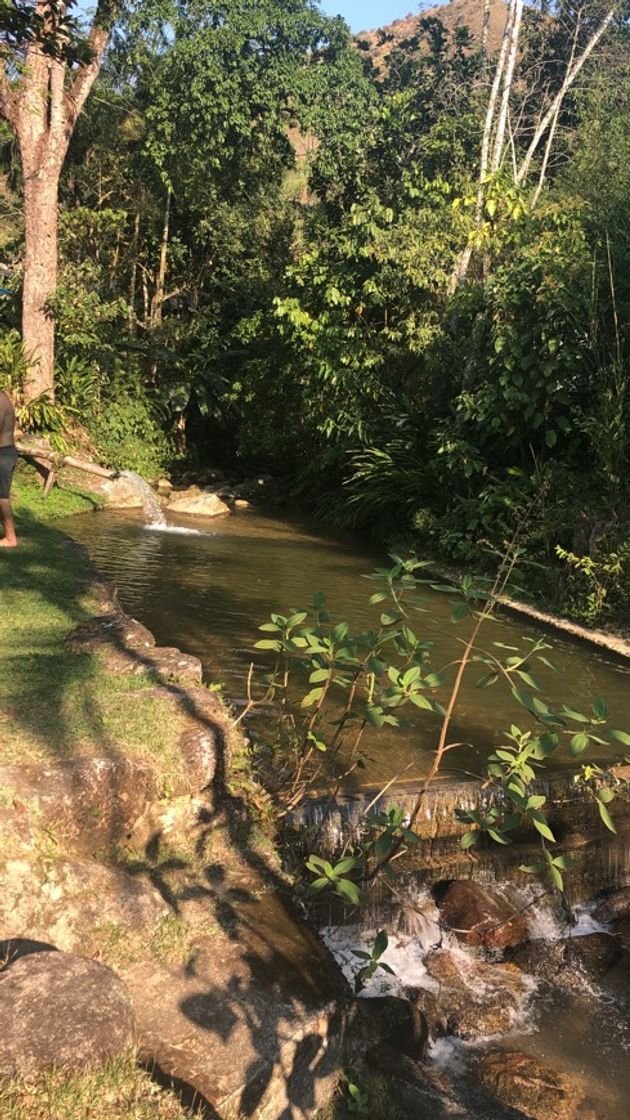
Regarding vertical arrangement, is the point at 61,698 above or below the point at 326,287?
below

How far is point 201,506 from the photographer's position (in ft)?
51.6

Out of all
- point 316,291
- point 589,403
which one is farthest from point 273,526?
point 589,403

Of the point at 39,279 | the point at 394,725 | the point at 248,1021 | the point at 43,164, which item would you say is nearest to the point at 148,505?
the point at 39,279

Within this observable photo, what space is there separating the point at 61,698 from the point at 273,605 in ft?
15.5

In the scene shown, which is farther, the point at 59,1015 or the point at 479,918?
the point at 479,918

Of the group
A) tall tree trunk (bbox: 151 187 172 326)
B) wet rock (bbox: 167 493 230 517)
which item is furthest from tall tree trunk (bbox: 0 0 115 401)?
tall tree trunk (bbox: 151 187 172 326)

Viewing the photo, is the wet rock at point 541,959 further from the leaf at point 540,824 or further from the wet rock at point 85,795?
the wet rock at point 85,795

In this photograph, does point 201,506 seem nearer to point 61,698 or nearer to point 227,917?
point 61,698

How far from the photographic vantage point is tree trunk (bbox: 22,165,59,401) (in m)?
14.8

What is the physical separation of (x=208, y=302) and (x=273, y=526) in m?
8.01

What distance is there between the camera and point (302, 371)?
653 inches

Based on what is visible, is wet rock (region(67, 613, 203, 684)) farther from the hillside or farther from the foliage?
the hillside

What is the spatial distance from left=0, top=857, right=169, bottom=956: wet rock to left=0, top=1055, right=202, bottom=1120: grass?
83cm

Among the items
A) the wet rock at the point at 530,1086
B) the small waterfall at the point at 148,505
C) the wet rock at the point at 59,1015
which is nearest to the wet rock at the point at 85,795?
the wet rock at the point at 59,1015
